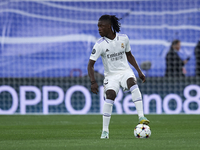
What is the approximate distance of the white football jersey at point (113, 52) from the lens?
6.04 metres

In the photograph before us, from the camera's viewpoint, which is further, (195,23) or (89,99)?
(195,23)

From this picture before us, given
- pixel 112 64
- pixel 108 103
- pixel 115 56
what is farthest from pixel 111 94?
pixel 115 56

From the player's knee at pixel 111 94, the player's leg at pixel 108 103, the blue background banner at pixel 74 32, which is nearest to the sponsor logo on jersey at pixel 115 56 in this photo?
the player's leg at pixel 108 103

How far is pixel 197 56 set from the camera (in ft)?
44.1

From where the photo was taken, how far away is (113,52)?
6.07 meters

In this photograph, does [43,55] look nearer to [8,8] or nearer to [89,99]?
[8,8]

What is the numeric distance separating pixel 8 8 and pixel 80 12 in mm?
2544

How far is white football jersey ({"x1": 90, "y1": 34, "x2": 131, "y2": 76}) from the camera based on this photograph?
604cm
